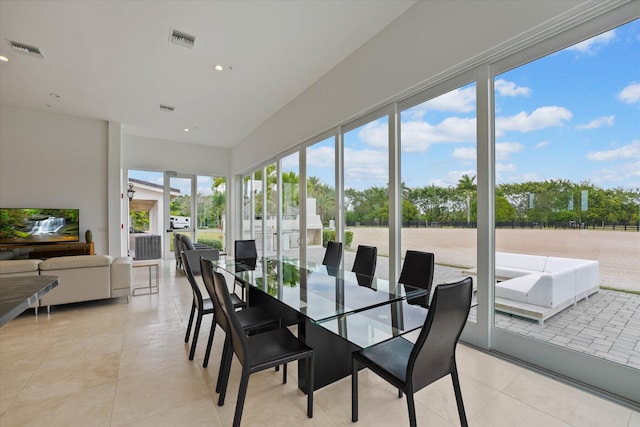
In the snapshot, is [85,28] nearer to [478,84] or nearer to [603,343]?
[478,84]

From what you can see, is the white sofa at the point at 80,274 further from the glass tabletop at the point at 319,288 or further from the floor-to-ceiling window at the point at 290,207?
the floor-to-ceiling window at the point at 290,207

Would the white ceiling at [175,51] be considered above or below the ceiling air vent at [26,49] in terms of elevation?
below

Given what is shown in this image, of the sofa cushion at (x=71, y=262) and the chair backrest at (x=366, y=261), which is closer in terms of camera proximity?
the chair backrest at (x=366, y=261)

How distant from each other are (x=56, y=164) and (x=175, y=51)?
4.53 m

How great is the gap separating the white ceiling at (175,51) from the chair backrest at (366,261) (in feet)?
8.53

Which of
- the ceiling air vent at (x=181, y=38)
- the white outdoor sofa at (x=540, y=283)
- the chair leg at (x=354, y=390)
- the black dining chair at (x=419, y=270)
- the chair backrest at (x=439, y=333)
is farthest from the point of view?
the ceiling air vent at (x=181, y=38)

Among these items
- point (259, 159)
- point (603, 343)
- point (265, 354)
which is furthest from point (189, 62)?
point (603, 343)

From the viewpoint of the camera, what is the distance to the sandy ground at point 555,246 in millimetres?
1959

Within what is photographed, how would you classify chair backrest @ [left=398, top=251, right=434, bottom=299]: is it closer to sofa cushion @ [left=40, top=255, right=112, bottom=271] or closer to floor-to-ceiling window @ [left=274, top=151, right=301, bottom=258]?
floor-to-ceiling window @ [left=274, top=151, right=301, bottom=258]

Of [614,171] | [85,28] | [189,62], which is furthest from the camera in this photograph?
[189,62]

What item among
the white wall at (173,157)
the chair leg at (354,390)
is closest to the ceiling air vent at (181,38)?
the chair leg at (354,390)

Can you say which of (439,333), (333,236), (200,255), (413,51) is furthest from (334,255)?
(200,255)

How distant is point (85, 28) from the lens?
135 inches

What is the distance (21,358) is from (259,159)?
17.5 feet
